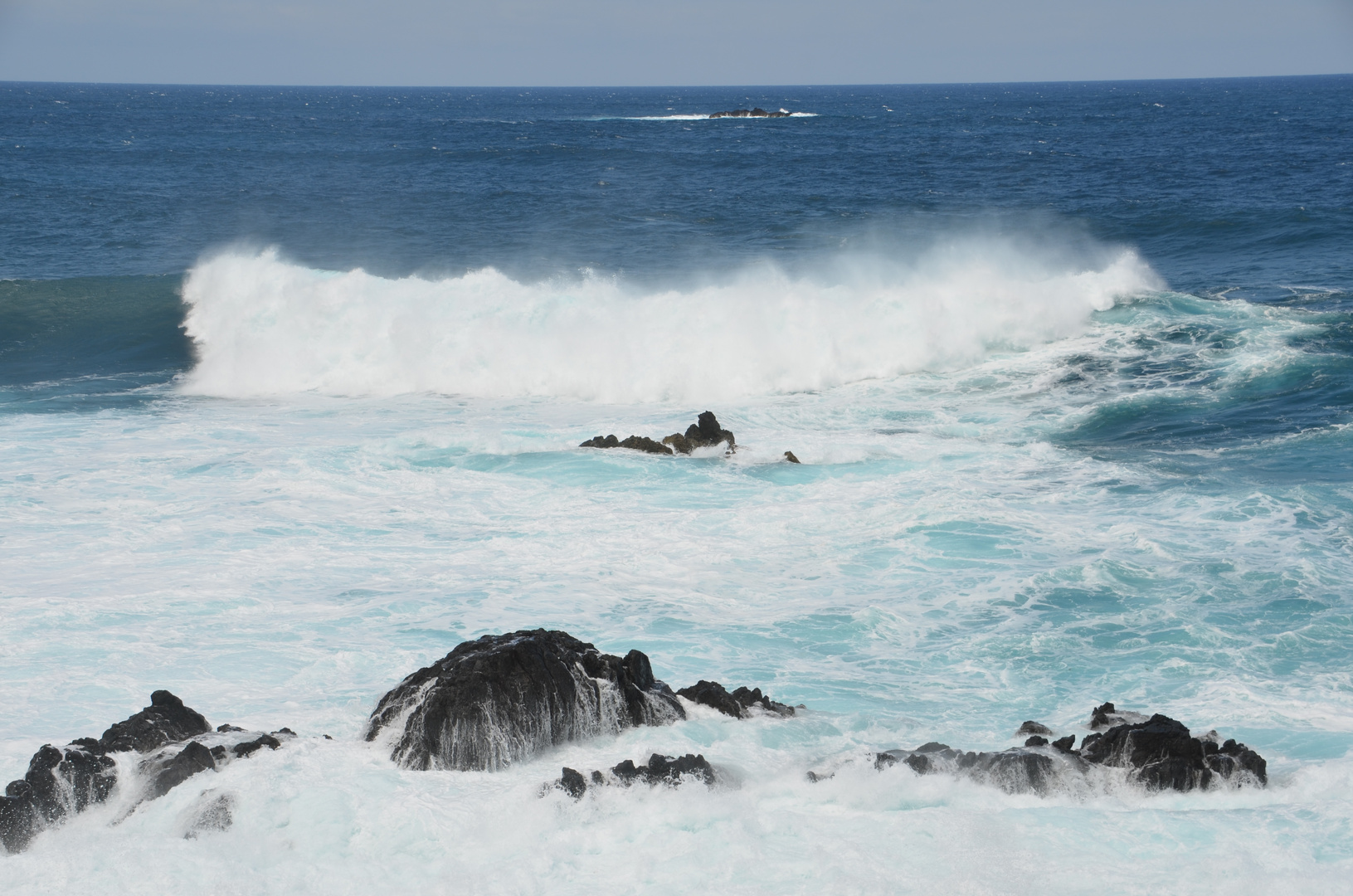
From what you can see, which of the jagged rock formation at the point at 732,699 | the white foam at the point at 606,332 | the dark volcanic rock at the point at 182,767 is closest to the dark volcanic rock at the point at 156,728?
the dark volcanic rock at the point at 182,767

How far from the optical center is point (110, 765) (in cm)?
757

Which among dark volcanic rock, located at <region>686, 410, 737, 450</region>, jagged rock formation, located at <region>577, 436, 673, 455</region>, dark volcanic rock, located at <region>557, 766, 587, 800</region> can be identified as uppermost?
dark volcanic rock, located at <region>686, 410, 737, 450</region>

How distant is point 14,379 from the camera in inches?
872

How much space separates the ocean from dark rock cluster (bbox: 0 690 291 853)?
174mm

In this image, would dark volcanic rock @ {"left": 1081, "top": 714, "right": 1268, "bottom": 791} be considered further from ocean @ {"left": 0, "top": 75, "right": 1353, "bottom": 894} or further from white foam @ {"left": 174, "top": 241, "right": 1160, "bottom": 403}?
white foam @ {"left": 174, "top": 241, "right": 1160, "bottom": 403}

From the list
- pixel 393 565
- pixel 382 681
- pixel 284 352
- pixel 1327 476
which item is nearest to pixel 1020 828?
pixel 382 681

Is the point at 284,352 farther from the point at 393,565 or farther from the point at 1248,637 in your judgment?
the point at 1248,637

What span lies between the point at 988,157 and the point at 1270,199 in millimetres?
27502

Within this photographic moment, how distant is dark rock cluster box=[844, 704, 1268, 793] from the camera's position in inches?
302

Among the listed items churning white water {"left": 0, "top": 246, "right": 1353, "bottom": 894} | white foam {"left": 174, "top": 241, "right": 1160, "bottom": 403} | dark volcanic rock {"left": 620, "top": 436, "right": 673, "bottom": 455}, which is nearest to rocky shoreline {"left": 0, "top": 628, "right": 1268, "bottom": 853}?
churning white water {"left": 0, "top": 246, "right": 1353, "bottom": 894}

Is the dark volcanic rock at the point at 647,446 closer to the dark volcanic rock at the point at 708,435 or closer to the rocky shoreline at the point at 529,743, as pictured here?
the dark volcanic rock at the point at 708,435

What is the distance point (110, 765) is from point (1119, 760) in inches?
275

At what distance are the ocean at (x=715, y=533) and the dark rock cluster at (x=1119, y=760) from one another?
0.38ft

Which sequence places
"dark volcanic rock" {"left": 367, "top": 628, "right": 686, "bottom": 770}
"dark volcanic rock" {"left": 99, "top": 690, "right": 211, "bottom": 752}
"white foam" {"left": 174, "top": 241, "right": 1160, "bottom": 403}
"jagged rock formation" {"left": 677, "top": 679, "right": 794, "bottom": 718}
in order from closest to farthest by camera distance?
"dark volcanic rock" {"left": 99, "top": 690, "right": 211, "bottom": 752}, "dark volcanic rock" {"left": 367, "top": 628, "right": 686, "bottom": 770}, "jagged rock formation" {"left": 677, "top": 679, "right": 794, "bottom": 718}, "white foam" {"left": 174, "top": 241, "right": 1160, "bottom": 403}
